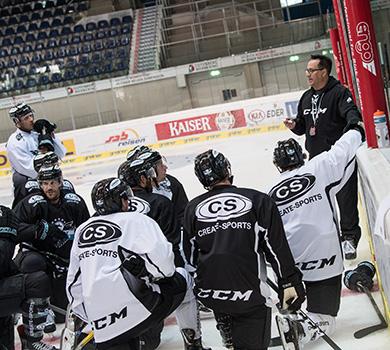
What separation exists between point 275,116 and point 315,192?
9808mm

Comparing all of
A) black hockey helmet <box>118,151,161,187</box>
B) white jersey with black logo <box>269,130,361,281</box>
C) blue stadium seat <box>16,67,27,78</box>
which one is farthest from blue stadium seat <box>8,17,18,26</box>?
white jersey with black logo <box>269,130,361,281</box>

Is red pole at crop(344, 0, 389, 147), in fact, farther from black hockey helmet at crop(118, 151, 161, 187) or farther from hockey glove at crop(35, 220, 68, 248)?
hockey glove at crop(35, 220, 68, 248)

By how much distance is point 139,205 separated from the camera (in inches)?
124

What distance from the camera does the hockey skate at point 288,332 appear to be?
8.95ft

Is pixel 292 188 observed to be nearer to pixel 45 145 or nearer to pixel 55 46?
pixel 45 145

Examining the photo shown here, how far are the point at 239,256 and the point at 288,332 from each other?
46 centimetres

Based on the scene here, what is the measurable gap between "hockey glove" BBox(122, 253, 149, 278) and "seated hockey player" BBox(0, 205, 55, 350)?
94 centimetres

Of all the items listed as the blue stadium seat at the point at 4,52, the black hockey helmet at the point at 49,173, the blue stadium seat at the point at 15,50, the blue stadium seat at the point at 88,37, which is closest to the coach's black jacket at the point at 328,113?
the black hockey helmet at the point at 49,173

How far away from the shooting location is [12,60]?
665 inches

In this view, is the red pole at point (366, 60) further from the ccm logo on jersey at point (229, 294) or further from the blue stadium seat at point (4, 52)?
the blue stadium seat at point (4, 52)

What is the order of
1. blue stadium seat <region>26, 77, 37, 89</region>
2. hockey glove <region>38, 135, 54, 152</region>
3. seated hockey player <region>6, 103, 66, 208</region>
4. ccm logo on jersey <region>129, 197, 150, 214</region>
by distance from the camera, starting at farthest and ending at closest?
1. blue stadium seat <region>26, 77, 37, 89</region>
2. seated hockey player <region>6, 103, 66, 208</region>
3. hockey glove <region>38, 135, 54, 152</region>
4. ccm logo on jersey <region>129, 197, 150, 214</region>

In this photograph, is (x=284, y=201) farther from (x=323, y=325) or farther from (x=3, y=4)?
(x=3, y=4)

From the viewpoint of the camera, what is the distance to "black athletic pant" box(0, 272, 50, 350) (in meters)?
3.26

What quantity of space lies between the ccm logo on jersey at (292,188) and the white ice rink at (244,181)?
0.73 meters
